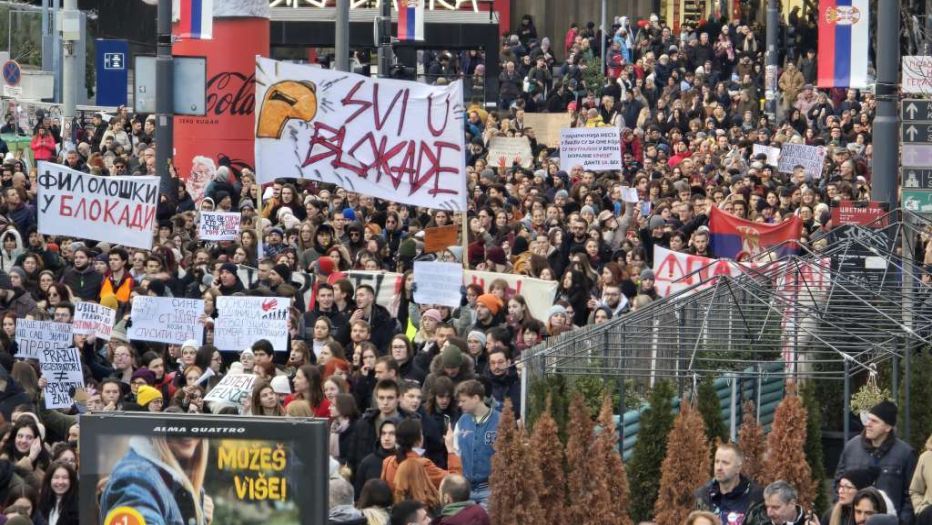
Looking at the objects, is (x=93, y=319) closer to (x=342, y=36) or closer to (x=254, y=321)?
(x=254, y=321)

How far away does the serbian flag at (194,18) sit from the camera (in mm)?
24312

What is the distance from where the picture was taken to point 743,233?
20.5 metres

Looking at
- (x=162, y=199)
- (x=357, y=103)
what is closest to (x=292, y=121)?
(x=357, y=103)

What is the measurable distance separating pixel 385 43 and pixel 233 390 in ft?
55.1

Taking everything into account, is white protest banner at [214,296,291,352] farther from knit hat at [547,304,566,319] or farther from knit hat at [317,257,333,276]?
knit hat at [317,257,333,276]

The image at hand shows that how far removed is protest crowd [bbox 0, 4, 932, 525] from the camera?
1118 centimetres

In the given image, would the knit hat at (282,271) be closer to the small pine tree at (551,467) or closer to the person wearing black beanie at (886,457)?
the small pine tree at (551,467)

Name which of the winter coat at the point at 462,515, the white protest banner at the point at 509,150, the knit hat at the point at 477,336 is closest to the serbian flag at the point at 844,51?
the knit hat at the point at 477,336

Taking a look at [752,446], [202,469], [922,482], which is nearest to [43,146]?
[752,446]

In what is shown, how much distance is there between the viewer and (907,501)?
1155 centimetres

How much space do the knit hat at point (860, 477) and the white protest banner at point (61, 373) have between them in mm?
5681

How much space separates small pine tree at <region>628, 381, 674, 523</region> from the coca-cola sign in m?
17.5

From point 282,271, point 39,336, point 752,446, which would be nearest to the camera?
point 752,446

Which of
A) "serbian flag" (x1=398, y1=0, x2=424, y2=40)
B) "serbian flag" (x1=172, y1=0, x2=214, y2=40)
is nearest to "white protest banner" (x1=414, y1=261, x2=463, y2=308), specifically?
"serbian flag" (x1=172, y1=0, x2=214, y2=40)
